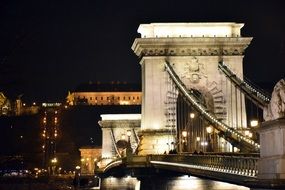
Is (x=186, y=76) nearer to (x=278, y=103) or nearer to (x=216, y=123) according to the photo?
(x=216, y=123)

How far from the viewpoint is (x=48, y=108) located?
169m

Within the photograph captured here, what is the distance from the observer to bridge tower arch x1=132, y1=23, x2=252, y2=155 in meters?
57.7

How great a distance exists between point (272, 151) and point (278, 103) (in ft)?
3.83

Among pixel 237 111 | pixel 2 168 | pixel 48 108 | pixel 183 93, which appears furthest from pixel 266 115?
pixel 48 108

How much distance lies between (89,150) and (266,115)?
117 meters

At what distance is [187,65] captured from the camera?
58.3 metres

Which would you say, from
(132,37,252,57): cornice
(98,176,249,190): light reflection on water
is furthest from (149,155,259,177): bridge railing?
(132,37,252,57): cornice

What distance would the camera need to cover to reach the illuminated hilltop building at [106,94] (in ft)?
589

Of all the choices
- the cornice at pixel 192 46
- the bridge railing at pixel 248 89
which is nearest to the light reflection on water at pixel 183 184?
the bridge railing at pixel 248 89

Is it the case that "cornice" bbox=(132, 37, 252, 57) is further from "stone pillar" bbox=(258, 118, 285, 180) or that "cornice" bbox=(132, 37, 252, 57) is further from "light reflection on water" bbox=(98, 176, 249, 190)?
Answer: "stone pillar" bbox=(258, 118, 285, 180)

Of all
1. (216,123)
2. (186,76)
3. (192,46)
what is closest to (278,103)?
(216,123)

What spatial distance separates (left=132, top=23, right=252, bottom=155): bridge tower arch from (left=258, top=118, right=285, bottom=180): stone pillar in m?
39.6

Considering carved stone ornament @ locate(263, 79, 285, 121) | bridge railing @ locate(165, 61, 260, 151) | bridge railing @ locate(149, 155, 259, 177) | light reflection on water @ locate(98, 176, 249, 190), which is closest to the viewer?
carved stone ornament @ locate(263, 79, 285, 121)

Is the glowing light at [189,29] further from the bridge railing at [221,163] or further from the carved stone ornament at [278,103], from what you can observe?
the carved stone ornament at [278,103]
